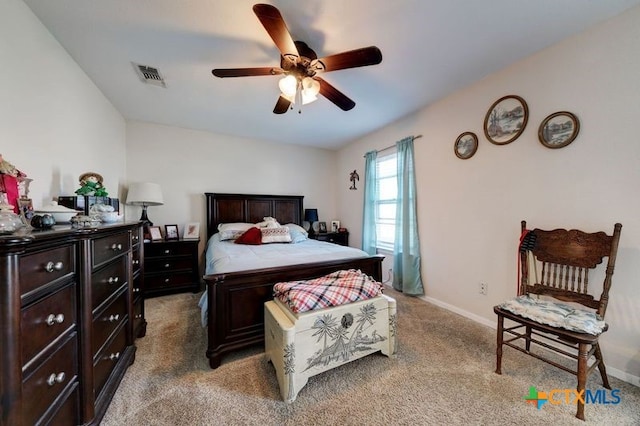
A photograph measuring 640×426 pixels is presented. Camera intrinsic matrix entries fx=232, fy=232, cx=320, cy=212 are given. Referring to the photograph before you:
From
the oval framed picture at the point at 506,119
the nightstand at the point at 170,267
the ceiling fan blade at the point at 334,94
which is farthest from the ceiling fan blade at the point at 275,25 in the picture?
the nightstand at the point at 170,267

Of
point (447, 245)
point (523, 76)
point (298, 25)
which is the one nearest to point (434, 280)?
point (447, 245)

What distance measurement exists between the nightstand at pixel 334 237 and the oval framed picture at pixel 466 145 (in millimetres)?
2373

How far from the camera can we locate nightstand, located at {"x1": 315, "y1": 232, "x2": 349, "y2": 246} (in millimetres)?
4227

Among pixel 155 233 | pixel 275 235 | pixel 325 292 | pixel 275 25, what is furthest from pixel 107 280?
pixel 155 233

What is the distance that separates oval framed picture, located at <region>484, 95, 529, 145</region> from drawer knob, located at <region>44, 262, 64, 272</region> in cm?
321

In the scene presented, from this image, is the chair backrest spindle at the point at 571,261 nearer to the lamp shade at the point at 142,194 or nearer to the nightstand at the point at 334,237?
the nightstand at the point at 334,237

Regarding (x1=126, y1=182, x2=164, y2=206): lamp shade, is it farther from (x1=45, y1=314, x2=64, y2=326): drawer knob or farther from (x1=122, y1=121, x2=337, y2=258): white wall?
(x1=45, y1=314, x2=64, y2=326): drawer knob

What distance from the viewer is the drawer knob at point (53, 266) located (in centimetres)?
89

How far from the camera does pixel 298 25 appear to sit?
5.42ft

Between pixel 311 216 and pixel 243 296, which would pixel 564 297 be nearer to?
pixel 243 296

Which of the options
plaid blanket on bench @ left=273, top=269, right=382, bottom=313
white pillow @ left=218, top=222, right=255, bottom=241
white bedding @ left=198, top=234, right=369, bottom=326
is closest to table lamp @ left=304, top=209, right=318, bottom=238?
white pillow @ left=218, top=222, right=255, bottom=241

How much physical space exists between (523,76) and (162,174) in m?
4.49

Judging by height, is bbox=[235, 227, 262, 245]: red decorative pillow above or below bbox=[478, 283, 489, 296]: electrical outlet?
above

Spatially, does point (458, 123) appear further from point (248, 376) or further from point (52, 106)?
point (52, 106)
